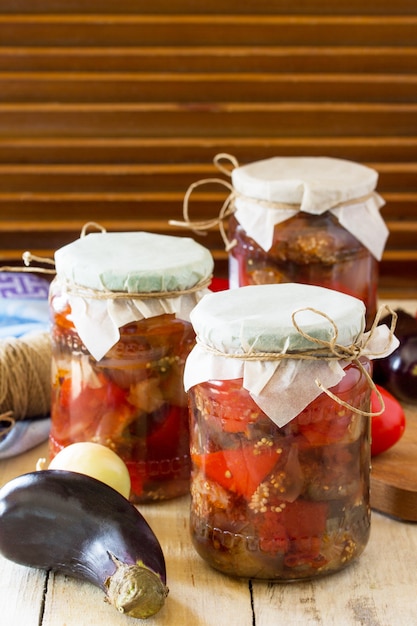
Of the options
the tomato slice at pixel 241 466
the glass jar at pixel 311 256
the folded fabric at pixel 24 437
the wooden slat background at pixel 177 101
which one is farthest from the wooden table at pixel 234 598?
the wooden slat background at pixel 177 101

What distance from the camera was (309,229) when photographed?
1298mm

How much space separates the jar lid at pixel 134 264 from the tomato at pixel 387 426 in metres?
0.26

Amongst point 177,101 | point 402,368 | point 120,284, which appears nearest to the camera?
point 120,284

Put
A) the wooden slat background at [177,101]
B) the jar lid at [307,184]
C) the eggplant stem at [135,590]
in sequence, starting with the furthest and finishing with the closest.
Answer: the wooden slat background at [177,101] < the jar lid at [307,184] < the eggplant stem at [135,590]

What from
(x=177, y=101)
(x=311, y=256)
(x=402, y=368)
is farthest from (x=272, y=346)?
(x=177, y=101)

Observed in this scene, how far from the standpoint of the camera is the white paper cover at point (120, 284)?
3.61 ft

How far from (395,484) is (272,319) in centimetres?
30

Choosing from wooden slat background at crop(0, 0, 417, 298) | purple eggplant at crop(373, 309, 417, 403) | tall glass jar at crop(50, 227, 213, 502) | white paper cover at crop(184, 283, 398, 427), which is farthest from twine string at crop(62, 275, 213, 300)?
wooden slat background at crop(0, 0, 417, 298)

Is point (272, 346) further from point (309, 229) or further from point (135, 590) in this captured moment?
point (309, 229)

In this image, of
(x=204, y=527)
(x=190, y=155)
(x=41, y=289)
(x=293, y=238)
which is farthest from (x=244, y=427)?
(x=190, y=155)

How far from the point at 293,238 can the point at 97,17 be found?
669 mm

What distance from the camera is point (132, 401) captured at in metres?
1.15

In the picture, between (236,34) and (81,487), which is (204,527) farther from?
(236,34)

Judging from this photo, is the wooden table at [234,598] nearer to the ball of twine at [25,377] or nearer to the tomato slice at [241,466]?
the tomato slice at [241,466]
